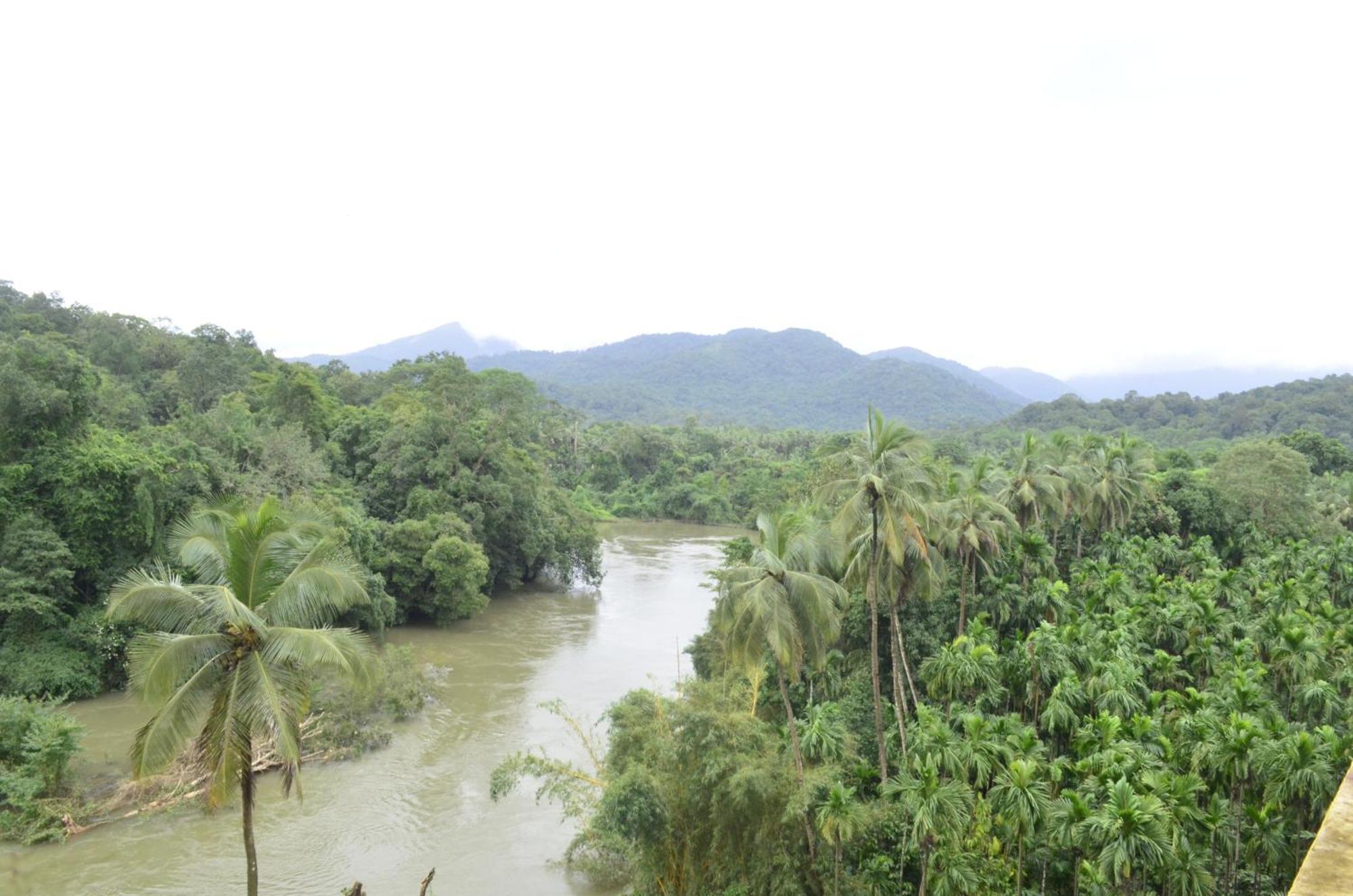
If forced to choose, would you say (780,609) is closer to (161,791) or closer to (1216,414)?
(161,791)

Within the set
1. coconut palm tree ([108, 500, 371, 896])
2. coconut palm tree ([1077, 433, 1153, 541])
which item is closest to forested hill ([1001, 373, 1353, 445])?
coconut palm tree ([1077, 433, 1153, 541])

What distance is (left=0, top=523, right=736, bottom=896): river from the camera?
17750 millimetres

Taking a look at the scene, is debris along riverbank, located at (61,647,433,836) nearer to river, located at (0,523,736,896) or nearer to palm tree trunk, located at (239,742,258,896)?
river, located at (0,523,736,896)

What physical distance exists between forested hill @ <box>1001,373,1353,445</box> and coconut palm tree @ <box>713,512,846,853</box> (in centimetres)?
8681

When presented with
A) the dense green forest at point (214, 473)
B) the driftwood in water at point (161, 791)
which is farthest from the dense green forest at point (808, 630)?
the driftwood in water at point (161, 791)

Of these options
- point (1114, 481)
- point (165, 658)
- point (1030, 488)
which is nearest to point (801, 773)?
point (165, 658)

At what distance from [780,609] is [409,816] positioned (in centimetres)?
1231

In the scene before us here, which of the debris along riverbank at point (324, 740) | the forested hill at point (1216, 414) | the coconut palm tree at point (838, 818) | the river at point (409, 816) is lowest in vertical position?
the river at point (409, 816)

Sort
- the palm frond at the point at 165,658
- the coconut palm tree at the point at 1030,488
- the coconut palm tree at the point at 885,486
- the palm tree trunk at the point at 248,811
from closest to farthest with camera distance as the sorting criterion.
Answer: the palm frond at the point at 165,658 → the palm tree trunk at the point at 248,811 → the coconut palm tree at the point at 885,486 → the coconut palm tree at the point at 1030,488

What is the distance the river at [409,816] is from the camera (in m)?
17.8

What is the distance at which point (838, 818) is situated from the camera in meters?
14.4

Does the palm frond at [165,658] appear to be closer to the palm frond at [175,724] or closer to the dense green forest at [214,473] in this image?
the palm frond at [175,724]

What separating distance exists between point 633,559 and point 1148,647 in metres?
38.9

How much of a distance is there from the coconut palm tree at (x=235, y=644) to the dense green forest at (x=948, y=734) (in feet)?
22.0
